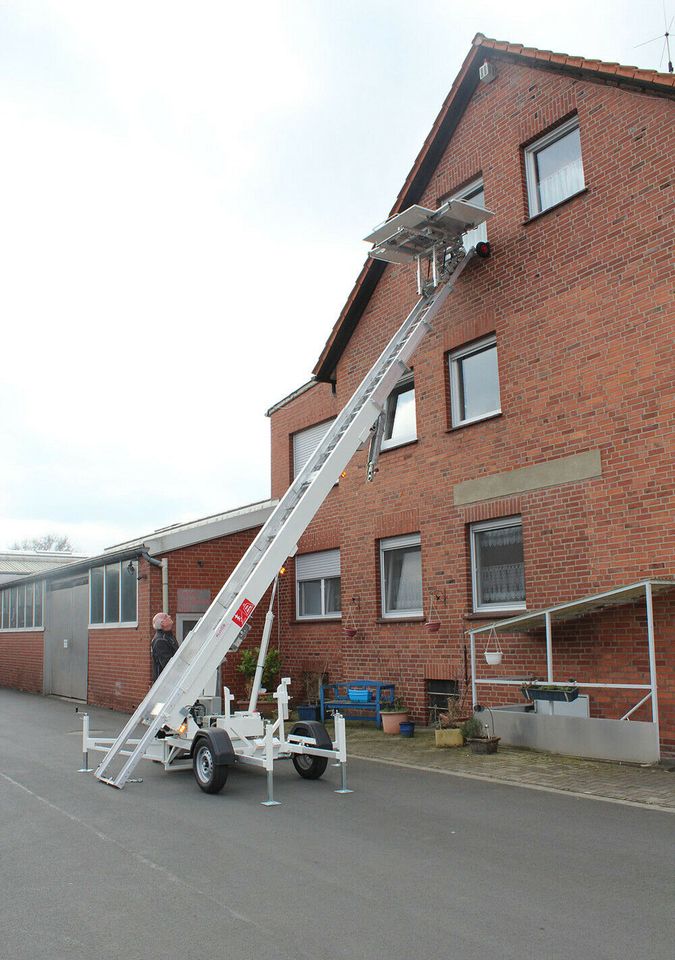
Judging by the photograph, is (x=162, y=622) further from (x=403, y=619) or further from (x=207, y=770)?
(x=403, y=619)

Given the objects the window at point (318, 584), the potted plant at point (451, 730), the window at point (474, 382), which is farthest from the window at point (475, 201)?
the potted plant at point (451, 730)

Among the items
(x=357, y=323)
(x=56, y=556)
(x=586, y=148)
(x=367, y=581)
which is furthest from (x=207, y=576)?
(x=56, y=556)

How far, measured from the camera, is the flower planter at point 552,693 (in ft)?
34.7

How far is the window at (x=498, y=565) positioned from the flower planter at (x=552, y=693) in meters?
1.98

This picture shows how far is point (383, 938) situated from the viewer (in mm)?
4621

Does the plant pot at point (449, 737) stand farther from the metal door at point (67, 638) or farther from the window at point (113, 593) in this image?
the metal door at point (67, 638)

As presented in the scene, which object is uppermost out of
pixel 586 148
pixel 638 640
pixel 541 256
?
pixel 586 148

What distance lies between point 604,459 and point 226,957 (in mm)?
8608

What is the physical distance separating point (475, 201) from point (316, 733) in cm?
952

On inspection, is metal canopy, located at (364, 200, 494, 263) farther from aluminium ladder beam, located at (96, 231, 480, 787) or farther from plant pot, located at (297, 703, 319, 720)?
plant pot, located at (297, 703, 319, 720)

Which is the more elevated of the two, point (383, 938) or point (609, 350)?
point (609, 350)

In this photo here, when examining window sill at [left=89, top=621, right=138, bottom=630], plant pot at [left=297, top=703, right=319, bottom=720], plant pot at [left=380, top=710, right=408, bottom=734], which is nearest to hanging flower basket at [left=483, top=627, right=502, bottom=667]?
plant pot at [left=380, top=710, right=408, bottom=734]

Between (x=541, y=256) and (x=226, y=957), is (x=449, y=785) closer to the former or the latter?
(x=226, y=957)

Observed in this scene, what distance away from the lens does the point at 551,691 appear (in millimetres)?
10664
